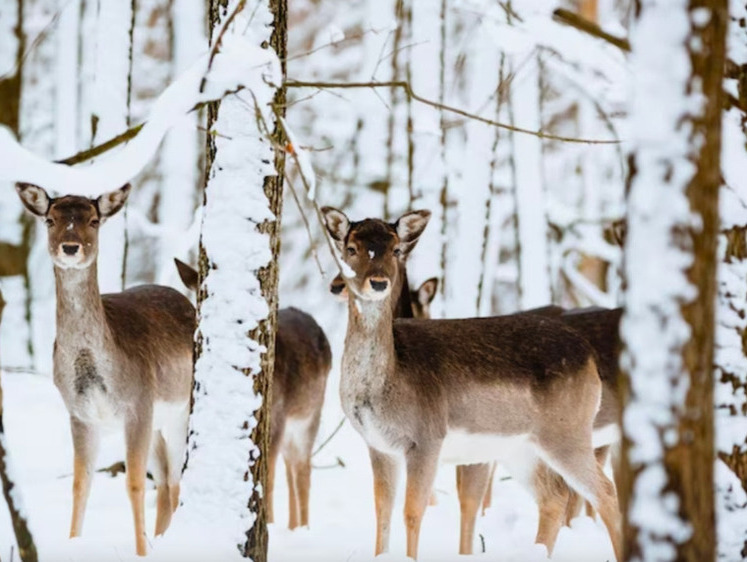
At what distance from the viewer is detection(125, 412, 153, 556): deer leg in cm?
766

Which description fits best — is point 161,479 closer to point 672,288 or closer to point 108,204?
point 108,204

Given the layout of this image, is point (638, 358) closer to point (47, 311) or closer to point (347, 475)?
point (347, 475)

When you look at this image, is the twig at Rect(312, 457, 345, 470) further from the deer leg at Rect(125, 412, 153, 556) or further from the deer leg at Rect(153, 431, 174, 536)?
the deer leg at Rect(125, 412, 153, 556)

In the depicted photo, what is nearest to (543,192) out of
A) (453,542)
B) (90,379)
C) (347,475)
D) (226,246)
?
(347,475)

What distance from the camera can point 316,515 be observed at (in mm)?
9727

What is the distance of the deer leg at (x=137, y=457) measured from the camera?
7.66 metres

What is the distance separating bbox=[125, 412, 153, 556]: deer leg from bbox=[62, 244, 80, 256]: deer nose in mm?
1171

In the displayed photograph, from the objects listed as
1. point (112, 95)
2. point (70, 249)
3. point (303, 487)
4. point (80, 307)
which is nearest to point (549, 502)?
point (303, 487)

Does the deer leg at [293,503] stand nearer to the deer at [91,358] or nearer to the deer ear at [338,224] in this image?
the deer at [91,358]

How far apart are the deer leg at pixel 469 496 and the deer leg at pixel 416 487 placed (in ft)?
3.04

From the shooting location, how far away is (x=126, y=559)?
6156 mm

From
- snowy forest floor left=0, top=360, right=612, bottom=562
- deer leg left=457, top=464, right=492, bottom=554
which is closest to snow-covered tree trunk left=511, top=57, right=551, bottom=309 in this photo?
snowy forest floor left=0, top=360, right=612, bottom=562

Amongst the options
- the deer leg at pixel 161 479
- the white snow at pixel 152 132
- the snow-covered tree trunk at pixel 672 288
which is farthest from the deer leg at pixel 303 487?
the snow-covered tree trunk at pixel 672 288

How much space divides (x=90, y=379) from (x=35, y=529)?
1.24 m
